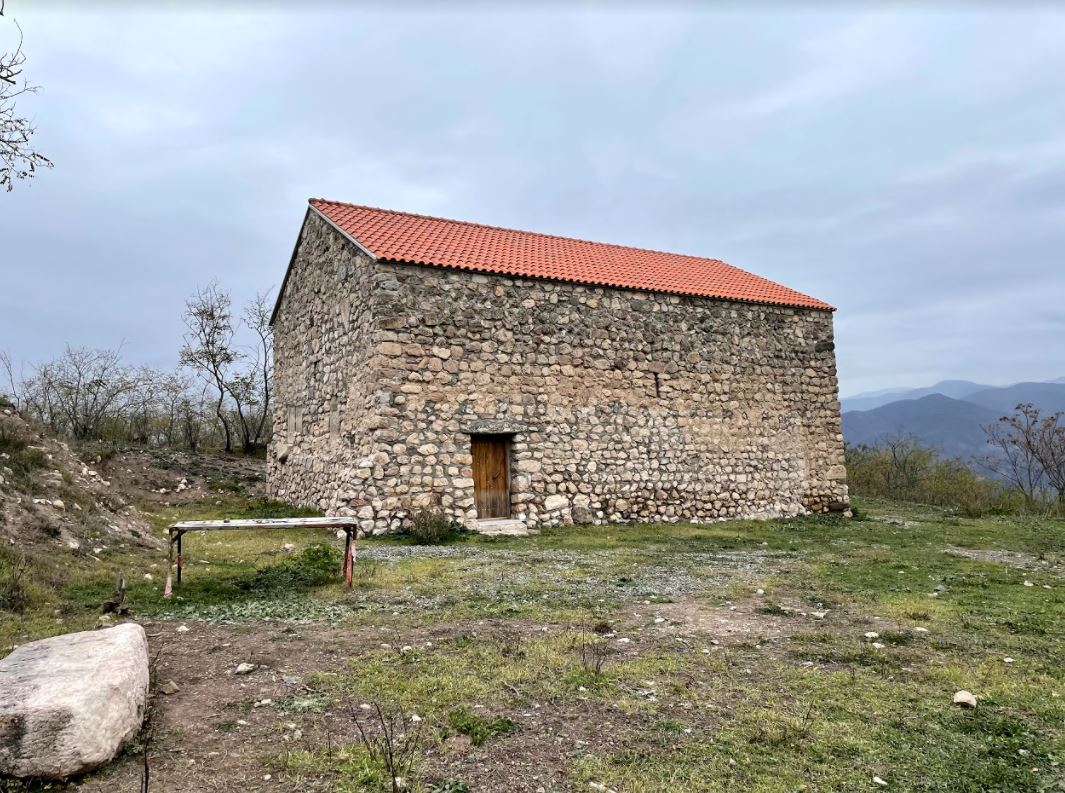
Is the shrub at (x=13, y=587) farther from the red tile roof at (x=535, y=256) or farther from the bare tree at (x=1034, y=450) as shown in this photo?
the bare tree at (x=1034, y=450)

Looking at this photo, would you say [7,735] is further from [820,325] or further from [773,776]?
[820,325]

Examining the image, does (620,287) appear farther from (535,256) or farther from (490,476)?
(490,476)

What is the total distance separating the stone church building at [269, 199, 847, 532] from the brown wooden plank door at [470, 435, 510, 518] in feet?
0.10

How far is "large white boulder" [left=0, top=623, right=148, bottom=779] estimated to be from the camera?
8.83ft

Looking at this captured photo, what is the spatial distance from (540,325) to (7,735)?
11059 millimetres

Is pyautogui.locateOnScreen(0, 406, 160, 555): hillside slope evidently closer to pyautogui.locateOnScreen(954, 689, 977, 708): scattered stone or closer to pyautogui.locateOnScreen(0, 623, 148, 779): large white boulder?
pyautogui.locateOnScreen(0, 623, 148, 779): large white boulder

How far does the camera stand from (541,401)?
12961mm

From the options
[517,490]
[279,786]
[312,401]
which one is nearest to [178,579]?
[279,786]

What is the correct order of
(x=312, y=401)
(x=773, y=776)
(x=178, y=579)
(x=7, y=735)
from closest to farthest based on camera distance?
(x=7, y=735), (x=773, y=776), (x=178, y=579), (x=312, y=401)

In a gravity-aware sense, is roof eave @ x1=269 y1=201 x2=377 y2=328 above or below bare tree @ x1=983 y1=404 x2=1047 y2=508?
above

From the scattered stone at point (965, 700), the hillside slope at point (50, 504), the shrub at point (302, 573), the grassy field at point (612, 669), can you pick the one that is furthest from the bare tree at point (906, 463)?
the hillside slope at point (50, 504)

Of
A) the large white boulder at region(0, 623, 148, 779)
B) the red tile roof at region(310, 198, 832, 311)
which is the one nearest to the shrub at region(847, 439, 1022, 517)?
the red tile roof at region(310, 198, 832, 311)

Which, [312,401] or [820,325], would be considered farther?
[820,325]

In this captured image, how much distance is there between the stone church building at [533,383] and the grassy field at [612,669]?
12.1 ft
